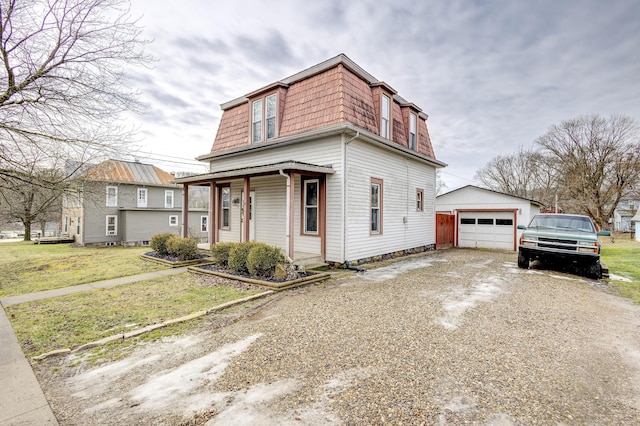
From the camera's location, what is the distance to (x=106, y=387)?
9.57ft

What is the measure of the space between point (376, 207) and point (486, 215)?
862 centimetres

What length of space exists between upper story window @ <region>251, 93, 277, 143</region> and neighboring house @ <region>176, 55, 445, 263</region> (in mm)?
40

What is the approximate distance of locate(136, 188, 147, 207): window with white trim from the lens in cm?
2331

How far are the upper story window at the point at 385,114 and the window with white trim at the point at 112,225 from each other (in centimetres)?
2207

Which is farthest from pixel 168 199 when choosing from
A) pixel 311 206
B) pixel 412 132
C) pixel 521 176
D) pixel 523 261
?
pixel 521 176

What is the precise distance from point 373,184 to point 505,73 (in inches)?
351

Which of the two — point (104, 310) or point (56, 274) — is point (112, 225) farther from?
point (104, 310)

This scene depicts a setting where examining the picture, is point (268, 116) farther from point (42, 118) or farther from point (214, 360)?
point (214, 360)

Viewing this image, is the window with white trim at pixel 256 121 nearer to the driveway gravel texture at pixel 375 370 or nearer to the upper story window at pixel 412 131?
the upper story window at pixel 412 131

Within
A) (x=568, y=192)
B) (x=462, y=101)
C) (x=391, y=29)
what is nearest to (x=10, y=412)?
(x=391, y=29)

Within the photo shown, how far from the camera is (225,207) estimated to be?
13.4 meters

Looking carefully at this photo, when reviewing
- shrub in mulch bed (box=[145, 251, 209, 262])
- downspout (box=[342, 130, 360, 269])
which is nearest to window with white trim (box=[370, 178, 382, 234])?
downspout (box=[342, 130, 360, 269])

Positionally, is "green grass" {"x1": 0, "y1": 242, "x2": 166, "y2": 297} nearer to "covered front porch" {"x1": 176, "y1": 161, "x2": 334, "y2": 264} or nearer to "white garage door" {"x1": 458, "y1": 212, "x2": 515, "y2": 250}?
"covered front porch" {"x1": 176, "y1": 161, "x2": 334, "y2": 264}

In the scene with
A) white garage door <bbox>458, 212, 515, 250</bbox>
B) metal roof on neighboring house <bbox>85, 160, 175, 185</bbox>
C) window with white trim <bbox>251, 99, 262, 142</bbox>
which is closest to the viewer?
window with white trim <bbox>251, 99, 262, 142</bbox>
